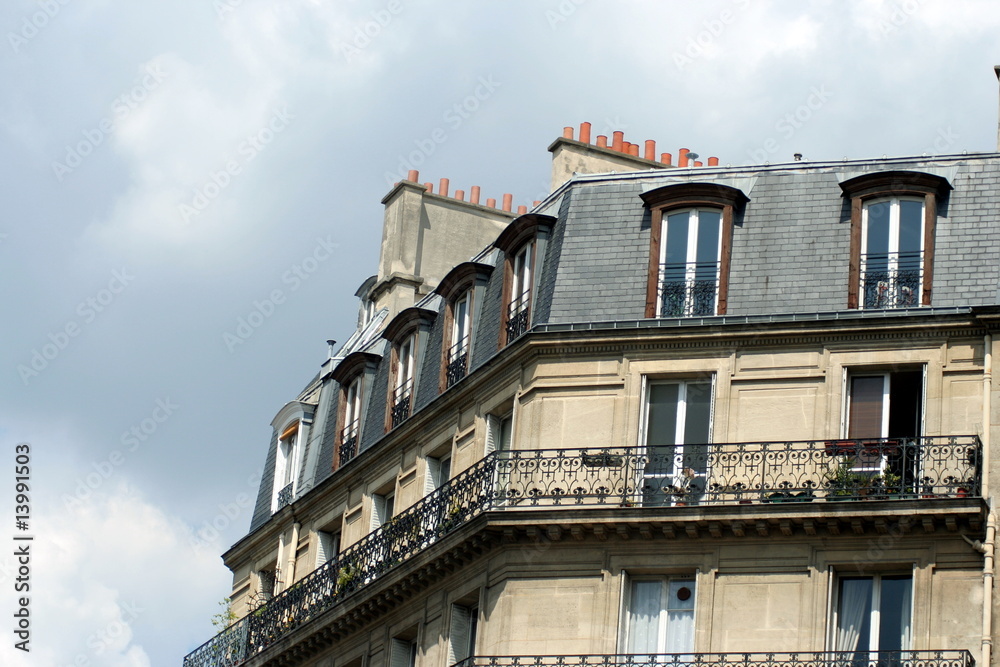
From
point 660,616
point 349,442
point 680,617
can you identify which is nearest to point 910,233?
point 680,617

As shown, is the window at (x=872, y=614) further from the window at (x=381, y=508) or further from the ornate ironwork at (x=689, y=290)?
the window at (x=381, y=508)

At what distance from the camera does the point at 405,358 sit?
33.2 m

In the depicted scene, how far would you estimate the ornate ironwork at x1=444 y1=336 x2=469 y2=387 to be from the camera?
31.0 metres

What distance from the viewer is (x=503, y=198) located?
38344mm

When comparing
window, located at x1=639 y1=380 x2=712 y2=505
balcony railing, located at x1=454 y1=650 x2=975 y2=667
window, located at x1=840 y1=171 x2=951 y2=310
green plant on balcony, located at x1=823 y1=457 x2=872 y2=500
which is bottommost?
balcony railing, located at x1=454 y1=650 x2=975 y2=667

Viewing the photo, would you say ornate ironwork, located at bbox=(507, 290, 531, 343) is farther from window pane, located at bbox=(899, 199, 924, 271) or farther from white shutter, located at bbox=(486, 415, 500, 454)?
window pane, located at bbox=(899, 199, 924, 271)

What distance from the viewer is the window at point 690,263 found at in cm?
2862

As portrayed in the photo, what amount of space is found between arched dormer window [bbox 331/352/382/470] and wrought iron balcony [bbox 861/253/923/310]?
8.84 meters

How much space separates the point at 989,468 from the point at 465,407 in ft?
24.3

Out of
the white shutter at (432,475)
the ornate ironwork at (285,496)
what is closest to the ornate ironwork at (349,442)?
the ornate ironwork at (285,496)

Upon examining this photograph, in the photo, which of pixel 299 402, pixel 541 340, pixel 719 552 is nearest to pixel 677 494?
pixel 719 552

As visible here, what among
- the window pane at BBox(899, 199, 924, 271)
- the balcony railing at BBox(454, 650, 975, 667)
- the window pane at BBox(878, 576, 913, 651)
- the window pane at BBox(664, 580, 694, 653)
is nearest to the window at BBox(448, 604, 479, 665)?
the balcony railing at BBox(454, 650, 975, 667)

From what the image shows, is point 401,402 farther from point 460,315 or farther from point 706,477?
point 706,477

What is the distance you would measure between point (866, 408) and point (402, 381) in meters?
7.87
